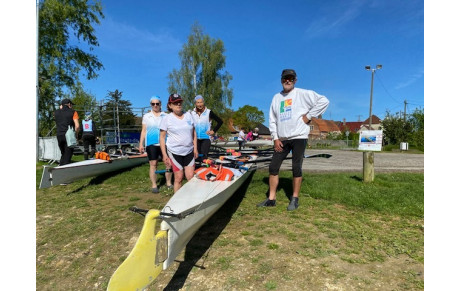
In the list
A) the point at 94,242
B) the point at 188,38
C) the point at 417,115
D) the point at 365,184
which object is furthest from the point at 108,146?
the point at 417,115

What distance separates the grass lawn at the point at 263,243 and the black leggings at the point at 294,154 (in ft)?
2.10

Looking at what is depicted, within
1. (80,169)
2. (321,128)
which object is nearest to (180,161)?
(80,169)

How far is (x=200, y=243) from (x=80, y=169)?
14.1ft

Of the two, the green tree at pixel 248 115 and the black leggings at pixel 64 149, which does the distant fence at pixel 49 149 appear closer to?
the black leggings at pixel 64 149

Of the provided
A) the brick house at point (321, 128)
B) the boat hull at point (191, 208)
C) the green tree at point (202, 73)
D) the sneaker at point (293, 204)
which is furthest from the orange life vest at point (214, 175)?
the brick house at point (321, 128)

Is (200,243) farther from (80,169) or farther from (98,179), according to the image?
(98,179)

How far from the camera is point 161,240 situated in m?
1.89

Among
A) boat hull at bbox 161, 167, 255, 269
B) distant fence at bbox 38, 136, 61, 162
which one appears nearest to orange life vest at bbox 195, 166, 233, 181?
boat hull at bbox 161, 167, 255, 269

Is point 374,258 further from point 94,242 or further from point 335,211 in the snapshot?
point 94,242

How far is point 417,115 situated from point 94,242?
46.8 meters

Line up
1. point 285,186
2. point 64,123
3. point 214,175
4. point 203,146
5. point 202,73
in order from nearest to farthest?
1. point 214,175
2. point 203,146
3. point 285,186
4. point 64,123
5. point 202,73

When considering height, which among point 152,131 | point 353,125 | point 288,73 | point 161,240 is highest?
point 353,125

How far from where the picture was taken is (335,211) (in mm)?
3988

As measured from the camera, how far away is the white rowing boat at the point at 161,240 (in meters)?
1.67
